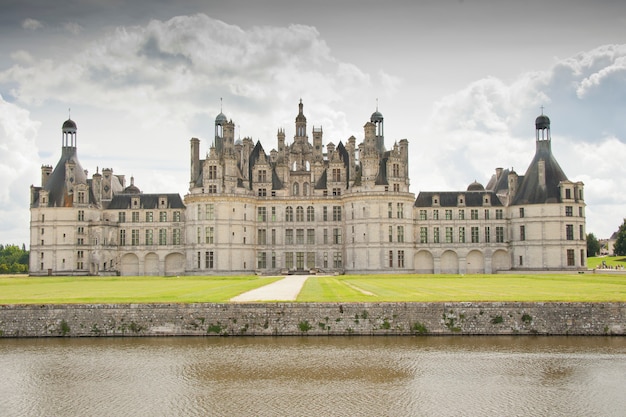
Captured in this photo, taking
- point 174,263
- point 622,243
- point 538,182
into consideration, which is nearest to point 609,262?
point 622,243

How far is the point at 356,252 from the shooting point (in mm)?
76375

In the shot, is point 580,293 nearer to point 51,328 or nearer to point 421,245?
point 51,328

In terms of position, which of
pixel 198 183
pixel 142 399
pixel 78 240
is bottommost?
pixel 142 399

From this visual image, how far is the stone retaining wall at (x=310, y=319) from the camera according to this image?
32969mm

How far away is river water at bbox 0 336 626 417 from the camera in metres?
20.3

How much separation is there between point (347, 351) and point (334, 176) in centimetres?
5375

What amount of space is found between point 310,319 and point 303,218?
48544 millimetres

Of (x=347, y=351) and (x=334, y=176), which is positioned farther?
(x=334, y=176)

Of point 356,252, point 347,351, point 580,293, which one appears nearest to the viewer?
point 347,351

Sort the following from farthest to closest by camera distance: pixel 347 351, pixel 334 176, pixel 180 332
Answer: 1. pixel 334 176
2. pixel 180 332
3. pixel 347 351

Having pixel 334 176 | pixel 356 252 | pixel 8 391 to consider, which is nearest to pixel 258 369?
pixel 8 391

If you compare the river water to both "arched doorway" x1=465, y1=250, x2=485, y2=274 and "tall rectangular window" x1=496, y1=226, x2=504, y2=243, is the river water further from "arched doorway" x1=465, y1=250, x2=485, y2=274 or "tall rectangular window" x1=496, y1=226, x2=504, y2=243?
"tall rectangular window" x1=496, y1=226, x2=504, y2=243

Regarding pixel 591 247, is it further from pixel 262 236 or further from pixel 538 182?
pixel 262 236

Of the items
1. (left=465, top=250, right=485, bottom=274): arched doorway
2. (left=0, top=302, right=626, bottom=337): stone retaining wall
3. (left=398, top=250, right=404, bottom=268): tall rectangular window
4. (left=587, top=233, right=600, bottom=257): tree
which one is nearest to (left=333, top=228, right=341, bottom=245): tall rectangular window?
(left=398, top=250, right=404, bottom=268): tall rectangular window
